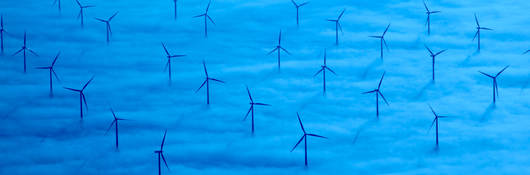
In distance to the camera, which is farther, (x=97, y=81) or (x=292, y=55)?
(x=292, y=55)

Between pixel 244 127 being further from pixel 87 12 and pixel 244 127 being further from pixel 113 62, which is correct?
pixel 87 12

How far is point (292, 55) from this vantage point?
377 cm

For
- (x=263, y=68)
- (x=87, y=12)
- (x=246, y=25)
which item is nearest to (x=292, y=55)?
(x=263, y=68)

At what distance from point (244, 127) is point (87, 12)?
1748 mm

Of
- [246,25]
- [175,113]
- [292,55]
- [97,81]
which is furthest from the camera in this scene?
[246,25]

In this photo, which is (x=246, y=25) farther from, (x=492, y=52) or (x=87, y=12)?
(x=492, y=52)

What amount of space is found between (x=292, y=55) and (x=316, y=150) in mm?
980

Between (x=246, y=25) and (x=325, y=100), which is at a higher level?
(x=246, y=25)

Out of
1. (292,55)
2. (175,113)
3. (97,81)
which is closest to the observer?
(175,113)

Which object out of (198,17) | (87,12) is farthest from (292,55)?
(87,12)

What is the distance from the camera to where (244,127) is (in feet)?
10.2

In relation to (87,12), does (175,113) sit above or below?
below

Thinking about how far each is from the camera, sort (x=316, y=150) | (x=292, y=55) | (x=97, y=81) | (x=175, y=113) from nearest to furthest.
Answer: (x=316, y=150) → (x=175, y=113) → (x=97, y=81) → (x=292, y=55)

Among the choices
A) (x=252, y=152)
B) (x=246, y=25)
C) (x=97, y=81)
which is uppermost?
(x=246, y=25)
